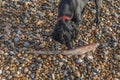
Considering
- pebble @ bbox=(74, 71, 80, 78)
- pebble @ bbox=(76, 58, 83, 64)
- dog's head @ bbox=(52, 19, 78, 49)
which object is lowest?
pebble @ bbox=(74, 71, 80, 78)

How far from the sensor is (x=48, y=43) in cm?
679

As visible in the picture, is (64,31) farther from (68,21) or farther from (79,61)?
(79,61)

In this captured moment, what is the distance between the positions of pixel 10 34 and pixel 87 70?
1.86 m

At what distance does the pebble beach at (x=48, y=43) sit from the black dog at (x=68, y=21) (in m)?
0.39

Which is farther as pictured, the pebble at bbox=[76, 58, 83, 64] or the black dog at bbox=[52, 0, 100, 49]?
the pebble at bbox=[76, 58, 83, 64]

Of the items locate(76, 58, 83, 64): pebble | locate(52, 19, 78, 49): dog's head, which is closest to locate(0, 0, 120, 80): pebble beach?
locate(76, 58, 83, 64): pebble

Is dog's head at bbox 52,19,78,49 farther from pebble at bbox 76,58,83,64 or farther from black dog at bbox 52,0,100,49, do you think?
pebble at bbox 76,58,83,64

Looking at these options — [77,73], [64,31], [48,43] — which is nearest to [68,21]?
[64,31]

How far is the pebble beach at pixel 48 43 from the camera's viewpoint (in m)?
6.30

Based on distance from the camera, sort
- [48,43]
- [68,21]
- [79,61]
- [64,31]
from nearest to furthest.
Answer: [64,31] → [68,21] → [79,61] → [48,43]

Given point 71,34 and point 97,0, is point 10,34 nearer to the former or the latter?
point 71,34

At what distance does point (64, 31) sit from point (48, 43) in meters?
0.70

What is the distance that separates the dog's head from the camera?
6.22 meters

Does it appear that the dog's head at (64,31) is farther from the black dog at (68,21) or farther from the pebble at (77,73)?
the pebble at (77,73)
